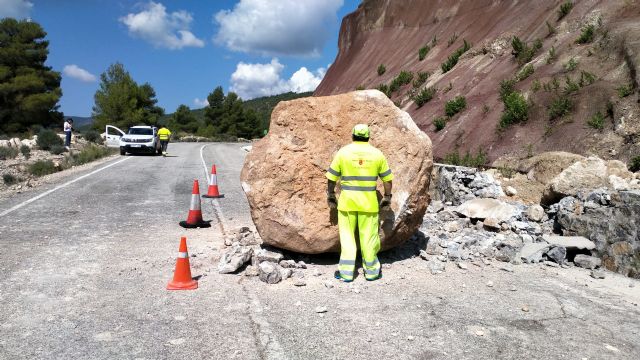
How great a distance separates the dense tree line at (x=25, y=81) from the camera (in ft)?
130

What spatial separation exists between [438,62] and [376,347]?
81.2ft

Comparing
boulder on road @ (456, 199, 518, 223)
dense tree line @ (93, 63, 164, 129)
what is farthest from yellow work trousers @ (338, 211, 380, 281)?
dense tree line @ (93, 63, 164, 129)

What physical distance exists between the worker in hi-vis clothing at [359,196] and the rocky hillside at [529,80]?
8233 mm

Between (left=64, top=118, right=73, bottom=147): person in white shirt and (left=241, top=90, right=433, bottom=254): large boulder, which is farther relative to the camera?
(left=64, top=118, right=73, bottom=147): person in white shirt

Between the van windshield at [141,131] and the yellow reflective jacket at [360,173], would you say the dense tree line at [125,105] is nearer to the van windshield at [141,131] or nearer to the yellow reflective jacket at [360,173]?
the van windshield at [141,131]

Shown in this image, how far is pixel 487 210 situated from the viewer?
27.1 ft

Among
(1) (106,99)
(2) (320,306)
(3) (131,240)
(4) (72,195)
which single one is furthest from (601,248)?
(1) (106,99)

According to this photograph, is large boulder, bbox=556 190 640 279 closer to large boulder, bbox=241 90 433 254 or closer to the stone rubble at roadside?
the stone rubble at roadside

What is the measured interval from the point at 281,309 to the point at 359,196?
1.65 metres

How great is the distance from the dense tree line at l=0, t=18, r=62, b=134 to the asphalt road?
125 feet

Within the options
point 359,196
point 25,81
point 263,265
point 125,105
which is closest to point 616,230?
point 359,196

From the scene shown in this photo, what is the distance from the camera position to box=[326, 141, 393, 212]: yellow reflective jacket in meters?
5.48

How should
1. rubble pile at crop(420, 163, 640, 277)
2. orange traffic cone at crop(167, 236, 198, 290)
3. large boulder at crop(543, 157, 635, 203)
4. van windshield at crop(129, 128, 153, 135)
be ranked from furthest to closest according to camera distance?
van windshield at crop(129, 128, 153, 135)
large boulder at crop(543, 157, 635, 203)
rubble pile at crop(420, 163, 640, 277)
orange traffic cone at crop(167, 236, 198, 290)

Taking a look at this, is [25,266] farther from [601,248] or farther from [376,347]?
[601,248]
